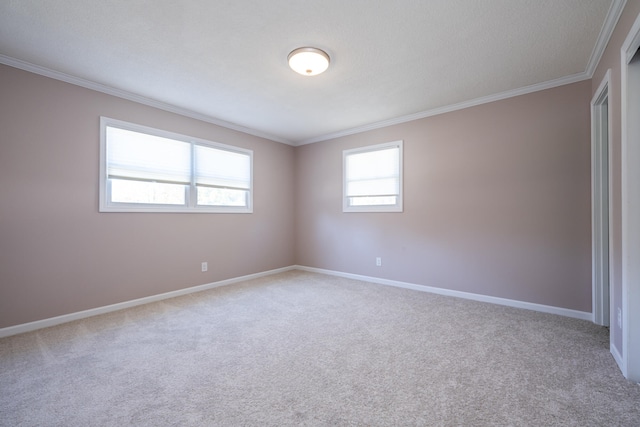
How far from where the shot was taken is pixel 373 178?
15.4 feet

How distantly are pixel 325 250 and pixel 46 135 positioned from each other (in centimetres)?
406

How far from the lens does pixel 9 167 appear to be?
2.67 m

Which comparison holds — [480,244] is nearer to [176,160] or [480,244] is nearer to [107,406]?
[107,406]

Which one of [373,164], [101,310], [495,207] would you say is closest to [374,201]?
[373,164]

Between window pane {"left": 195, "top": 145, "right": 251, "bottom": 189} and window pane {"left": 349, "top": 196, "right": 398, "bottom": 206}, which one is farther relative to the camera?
window pane {"left": 349, "top": 196, "right": 398, "bottom": 206}

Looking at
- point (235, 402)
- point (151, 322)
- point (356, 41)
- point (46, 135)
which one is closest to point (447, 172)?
point (356, 41)

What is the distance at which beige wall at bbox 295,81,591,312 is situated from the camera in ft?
10.0

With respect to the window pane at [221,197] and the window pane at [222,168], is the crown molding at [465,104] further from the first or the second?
the window pane at [221,197]

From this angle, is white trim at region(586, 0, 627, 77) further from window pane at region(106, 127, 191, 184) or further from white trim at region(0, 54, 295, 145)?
window pane at region(106, 127, 191, 184)

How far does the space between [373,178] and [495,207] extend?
5.98 ft

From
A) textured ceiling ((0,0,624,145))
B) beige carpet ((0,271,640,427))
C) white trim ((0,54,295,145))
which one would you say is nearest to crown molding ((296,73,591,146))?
textured ceiling ((0,0,624,145))

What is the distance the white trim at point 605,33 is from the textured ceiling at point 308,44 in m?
0.02

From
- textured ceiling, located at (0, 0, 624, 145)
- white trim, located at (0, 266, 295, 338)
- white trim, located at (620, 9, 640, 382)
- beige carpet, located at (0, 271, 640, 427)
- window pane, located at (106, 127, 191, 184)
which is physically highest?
textured ceiling, located at (0, 0, 624, 145)

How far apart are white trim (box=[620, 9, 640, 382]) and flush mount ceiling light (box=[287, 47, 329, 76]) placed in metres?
2.16
